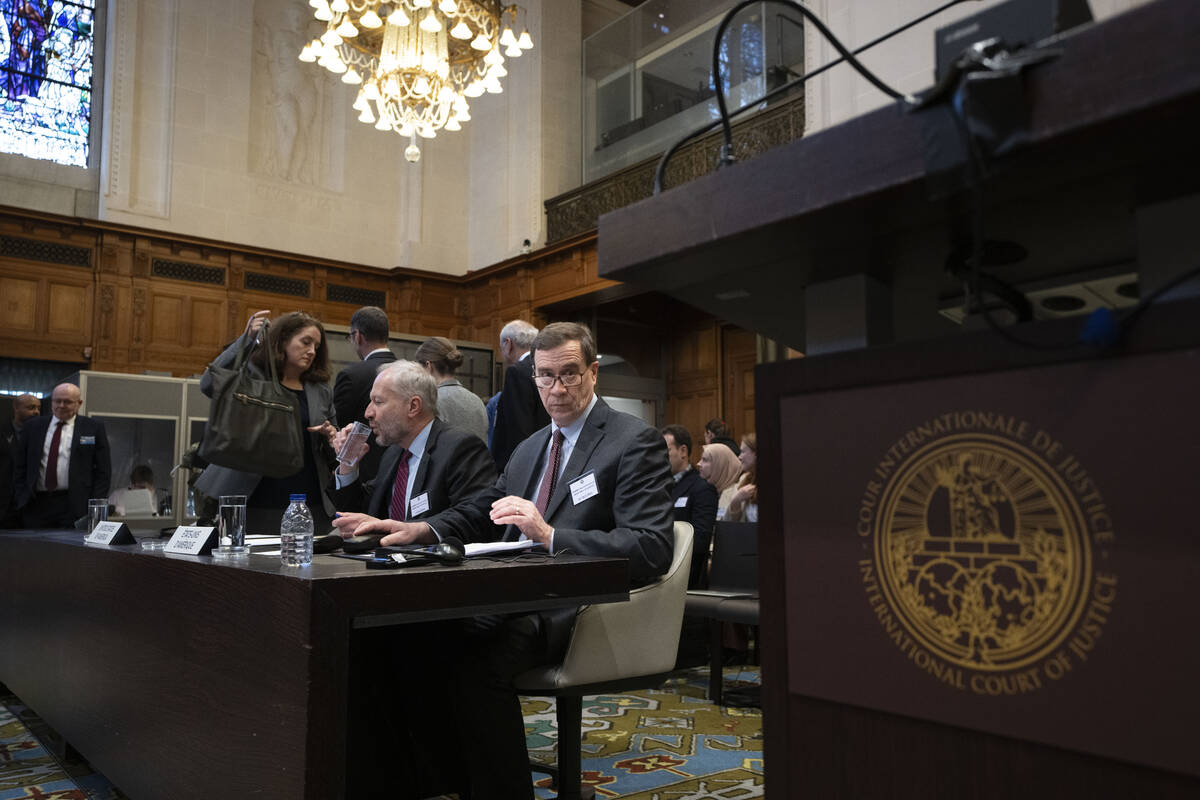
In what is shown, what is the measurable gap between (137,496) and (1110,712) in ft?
26.7

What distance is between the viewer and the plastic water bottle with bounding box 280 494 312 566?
1.83 meters

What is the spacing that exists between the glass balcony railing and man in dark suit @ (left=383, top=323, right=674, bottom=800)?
5421mm

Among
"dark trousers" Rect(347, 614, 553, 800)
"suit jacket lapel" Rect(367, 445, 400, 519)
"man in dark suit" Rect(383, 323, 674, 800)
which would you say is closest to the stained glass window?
"suit jacket lapel" Rect(367, 445, 400, 519)

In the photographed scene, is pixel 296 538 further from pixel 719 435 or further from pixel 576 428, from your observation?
pixel 719 435

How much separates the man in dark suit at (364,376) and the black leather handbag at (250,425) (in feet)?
0.87

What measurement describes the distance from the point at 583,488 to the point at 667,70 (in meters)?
7.60

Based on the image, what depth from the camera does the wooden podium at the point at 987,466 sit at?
524 millimetres

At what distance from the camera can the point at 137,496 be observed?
7535mm

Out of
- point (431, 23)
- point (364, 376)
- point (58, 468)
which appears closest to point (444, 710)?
point (364, 376)

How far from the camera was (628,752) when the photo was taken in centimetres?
305

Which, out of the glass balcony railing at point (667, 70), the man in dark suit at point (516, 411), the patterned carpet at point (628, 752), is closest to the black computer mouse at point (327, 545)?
the patterned carpet at point (628, 752)

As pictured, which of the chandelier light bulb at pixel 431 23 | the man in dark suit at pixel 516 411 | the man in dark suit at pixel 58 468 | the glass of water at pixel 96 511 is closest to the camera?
the glass of water at pixel 96 511

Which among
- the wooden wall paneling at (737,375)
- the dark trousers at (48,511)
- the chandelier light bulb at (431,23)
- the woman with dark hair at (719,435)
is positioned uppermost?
the chandelier light bulb at (431,23)

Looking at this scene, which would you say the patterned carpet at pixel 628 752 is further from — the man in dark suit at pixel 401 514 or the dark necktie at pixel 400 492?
the dark necktie at pixel 400 492
